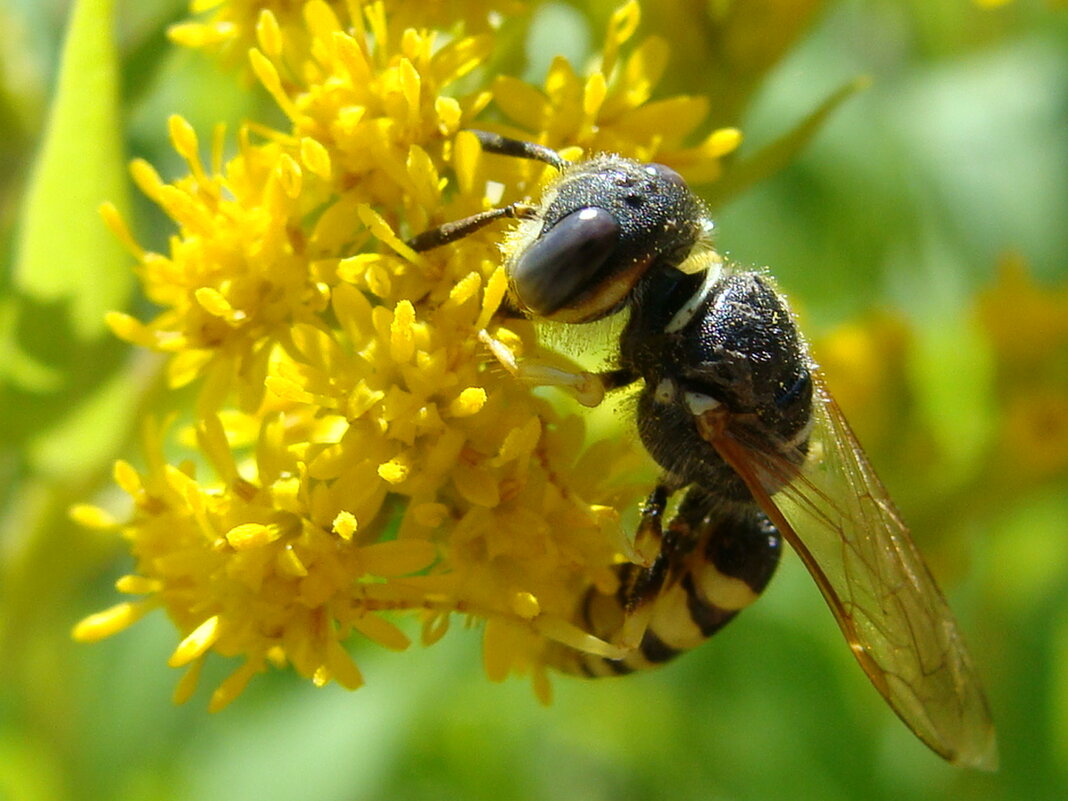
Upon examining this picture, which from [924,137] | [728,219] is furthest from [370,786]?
[924,137]

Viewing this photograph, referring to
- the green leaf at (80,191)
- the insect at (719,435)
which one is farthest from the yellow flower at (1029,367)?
the green leaf at (80,191)

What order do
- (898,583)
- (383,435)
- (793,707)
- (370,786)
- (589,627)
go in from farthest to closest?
(793,707) < (370,786) < (589,627) < (898,583) < (383,435)

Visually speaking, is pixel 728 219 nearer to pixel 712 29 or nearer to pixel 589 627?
pixel 712 29

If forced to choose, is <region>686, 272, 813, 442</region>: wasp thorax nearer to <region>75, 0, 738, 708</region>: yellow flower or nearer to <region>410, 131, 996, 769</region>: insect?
<region>410, 131, 996, 769</region>: insect

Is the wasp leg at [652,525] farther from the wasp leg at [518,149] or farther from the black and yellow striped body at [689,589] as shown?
the wasp leg at [518,149]

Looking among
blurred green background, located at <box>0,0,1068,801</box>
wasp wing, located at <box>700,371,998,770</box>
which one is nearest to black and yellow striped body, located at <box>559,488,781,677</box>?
wasp wing, located at <box>700,371,998,770</box>

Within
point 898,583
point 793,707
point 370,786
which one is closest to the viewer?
point 898,583

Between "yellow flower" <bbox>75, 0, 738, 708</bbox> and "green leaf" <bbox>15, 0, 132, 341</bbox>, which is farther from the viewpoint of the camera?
"green leaf" <bbox>15, 0, 132, 341</bbox>
